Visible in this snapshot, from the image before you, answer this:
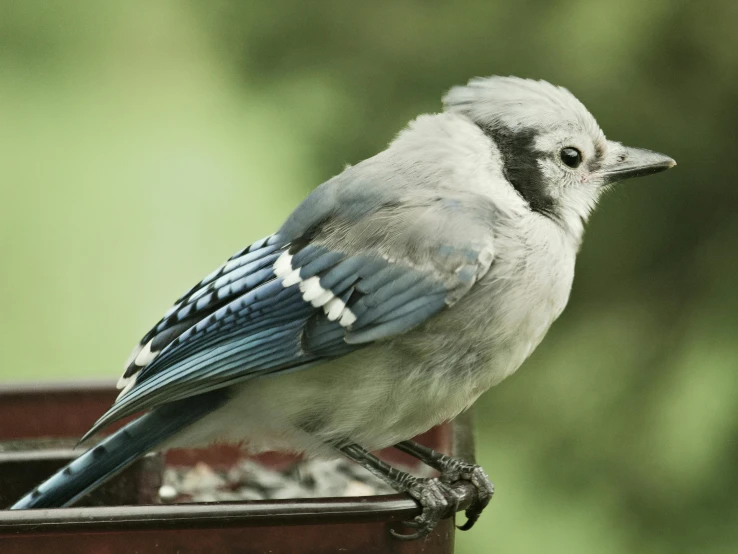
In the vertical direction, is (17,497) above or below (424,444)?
below

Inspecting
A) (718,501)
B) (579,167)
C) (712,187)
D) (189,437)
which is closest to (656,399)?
(718,501)

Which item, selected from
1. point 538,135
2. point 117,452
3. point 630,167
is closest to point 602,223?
point 630,167

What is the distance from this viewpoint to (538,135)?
5.16 ft

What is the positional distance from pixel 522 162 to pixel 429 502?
1.76 ft

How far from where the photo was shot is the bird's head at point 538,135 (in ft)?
5.13

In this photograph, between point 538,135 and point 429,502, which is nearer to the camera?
point 429,502

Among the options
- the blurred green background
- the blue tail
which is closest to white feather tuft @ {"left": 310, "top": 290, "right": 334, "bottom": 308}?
the blue tail

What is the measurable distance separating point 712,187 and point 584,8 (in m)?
0.41

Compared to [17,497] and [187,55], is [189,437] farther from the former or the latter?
[187,55]

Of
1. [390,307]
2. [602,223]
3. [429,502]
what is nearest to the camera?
[429,502]

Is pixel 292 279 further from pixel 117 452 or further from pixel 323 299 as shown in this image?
pixel 117 452

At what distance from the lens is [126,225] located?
10.3 ft

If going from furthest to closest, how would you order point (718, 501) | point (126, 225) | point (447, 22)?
point (126, 225)
point (447, 22)
point (718, 501)

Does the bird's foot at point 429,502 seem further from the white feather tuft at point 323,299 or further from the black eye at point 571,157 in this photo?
the black eye at point 571,157
